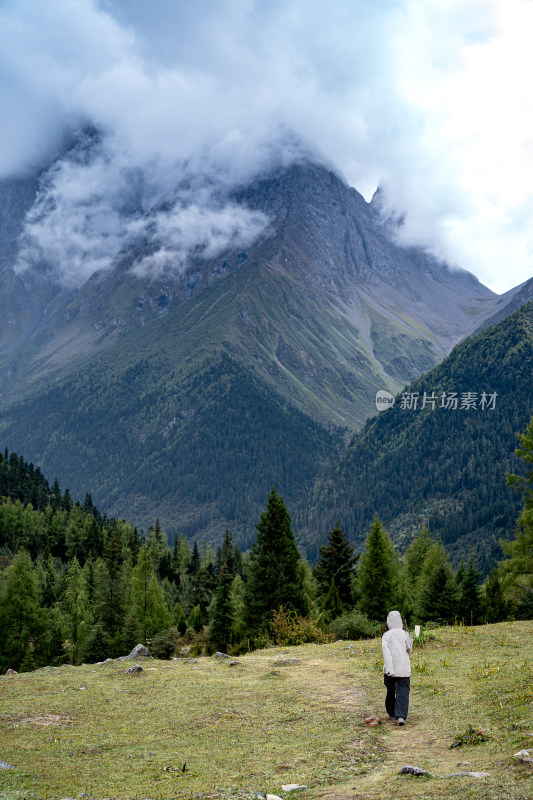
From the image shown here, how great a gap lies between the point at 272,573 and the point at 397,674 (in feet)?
117

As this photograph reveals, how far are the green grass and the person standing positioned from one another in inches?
19.7

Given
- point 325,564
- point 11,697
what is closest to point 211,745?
point 11,697

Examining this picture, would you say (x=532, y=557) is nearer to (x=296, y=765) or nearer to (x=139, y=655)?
(x=139, y=655)

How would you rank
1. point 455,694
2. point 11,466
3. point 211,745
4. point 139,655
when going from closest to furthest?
point 211,745, point 455,694, point 139,655, point 11,466

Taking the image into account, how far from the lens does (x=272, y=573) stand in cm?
5138

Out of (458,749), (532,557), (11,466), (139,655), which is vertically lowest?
(139,655)

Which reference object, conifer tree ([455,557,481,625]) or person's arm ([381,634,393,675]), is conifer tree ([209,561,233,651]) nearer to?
conifer tree ([455,557,481,625])

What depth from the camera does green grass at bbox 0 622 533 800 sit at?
1222 centimetres

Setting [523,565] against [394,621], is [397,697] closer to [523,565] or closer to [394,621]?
[394,621]

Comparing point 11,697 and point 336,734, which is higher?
point 336,734

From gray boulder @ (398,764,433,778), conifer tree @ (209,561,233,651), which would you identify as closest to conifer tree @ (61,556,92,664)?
conifer tree @ (209,561,233,651)

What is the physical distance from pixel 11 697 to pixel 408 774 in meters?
14.7

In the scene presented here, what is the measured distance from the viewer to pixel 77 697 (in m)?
20.3

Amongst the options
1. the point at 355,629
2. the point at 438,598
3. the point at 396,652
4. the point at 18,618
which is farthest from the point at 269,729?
the point at 18,618
